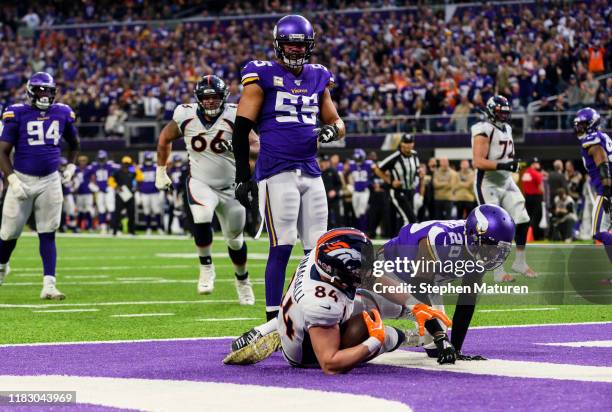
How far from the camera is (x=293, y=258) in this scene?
55.6 ft

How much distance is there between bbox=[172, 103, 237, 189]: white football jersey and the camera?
10781mm

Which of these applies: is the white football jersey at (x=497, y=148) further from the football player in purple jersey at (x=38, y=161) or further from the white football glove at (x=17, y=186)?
the white football glove at (x=17, y=186)

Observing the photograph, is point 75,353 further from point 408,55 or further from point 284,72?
point 408,55

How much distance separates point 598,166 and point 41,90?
217 inches

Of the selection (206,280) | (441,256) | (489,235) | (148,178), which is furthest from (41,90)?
(148,178)

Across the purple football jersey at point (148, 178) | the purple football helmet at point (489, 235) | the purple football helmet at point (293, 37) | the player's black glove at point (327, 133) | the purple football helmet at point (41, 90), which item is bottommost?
the purple football jersey at point (148, 178)

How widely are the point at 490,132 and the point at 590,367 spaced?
23.5 ft

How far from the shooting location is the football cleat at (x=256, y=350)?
6.23 metres

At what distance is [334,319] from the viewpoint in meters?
5.84

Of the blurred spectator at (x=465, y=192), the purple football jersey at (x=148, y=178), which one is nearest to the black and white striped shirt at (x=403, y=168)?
the blurred spectator at (x=465, y=192)

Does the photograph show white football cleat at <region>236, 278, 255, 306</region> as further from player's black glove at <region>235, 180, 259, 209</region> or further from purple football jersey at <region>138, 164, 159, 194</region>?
purple football jersey at <region>138, 164, 159, 194</region>

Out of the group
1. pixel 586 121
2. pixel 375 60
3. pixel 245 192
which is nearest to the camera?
pixel 245 192

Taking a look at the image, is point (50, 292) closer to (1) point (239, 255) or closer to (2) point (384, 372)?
(1) point (239, 255)

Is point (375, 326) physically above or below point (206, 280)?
above
